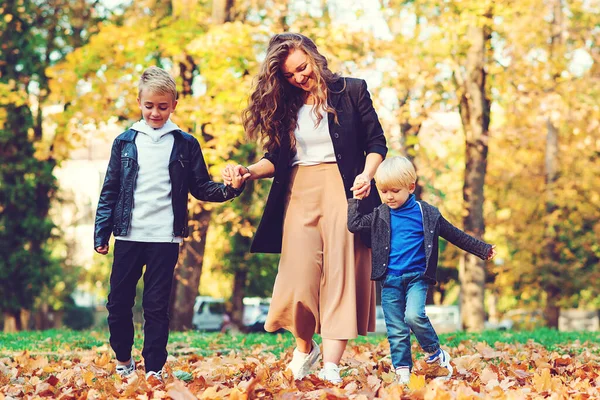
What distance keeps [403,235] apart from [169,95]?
163cm

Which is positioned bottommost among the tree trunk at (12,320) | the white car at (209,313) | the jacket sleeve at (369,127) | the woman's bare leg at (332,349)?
the white car at (209,313)

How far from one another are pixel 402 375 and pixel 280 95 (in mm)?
1799

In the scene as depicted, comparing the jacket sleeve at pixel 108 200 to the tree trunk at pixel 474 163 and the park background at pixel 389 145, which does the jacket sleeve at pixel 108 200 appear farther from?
the tree trunk at pixel 474 163

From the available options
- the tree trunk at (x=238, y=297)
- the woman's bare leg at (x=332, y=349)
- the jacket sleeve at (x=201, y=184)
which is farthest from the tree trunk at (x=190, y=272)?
the woman's bare leg at (x=332, y=349)

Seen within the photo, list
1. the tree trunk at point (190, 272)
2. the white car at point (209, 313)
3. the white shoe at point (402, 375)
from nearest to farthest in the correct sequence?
1. the white shoe at point (402, 375)
2. the tree trunk at point (190, 272)
3. the white car at point (209, 313)

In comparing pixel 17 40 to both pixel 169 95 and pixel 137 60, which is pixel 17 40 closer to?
pixel 137 60

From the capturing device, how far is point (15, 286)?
2320cm

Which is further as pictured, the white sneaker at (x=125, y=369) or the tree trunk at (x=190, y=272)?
the tree trunk at (x=190, y=272)

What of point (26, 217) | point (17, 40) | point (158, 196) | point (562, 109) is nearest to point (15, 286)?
point (26, 217)

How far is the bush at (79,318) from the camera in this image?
129 ft

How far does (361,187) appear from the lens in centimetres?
509

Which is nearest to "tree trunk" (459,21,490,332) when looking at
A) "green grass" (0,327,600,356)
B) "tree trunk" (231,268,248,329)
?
"green grass" (0,327,600,356)

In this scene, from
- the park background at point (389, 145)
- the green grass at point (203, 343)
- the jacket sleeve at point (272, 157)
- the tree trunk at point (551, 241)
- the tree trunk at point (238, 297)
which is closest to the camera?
the jacket sleeve at point (272, 157)

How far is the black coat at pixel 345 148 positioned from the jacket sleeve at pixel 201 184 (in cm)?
25
